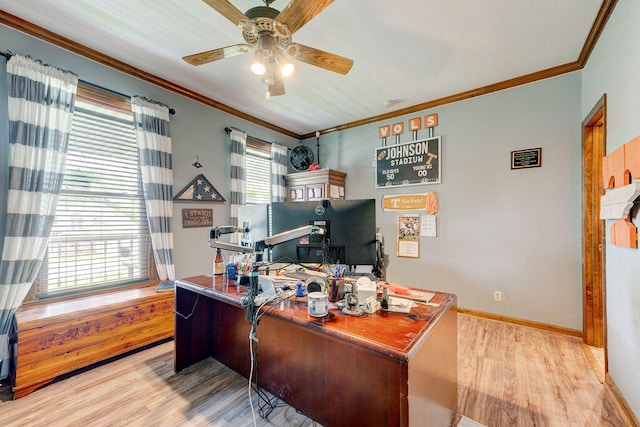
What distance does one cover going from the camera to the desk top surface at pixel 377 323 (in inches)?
35.8

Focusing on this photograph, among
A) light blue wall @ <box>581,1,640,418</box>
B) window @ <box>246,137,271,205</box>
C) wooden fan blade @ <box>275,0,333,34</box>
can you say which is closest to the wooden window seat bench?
window @ <box>246,137,271,205</box>

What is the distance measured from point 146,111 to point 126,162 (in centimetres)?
56

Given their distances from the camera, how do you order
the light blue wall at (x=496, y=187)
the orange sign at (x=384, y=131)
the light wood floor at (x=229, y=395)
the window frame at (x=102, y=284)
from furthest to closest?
1. the orange sign at (x=384, y=131)
2. the light blue wall at (x=496, y=187)
3. the window frame at (x=102, y=284)
4. the light wood floor at (x=229, y=395)

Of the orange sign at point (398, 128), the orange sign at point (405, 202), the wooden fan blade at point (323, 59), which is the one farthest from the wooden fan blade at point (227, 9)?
the orange sign at point (405, 202)

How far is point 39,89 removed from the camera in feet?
6.70

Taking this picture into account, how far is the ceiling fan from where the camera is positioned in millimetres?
1388

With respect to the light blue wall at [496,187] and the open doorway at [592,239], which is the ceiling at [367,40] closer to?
the light blue wall at [496,187]

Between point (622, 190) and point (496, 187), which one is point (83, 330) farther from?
point (496, 187)

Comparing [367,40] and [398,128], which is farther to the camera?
[398,128]

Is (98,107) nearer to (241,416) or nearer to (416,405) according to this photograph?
(241,416)

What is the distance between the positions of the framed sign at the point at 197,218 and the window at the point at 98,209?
1.32 feet

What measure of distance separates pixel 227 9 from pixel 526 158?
10.2 feet

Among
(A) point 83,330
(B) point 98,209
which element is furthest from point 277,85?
(A) point 83,330

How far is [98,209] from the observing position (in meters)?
2.43
